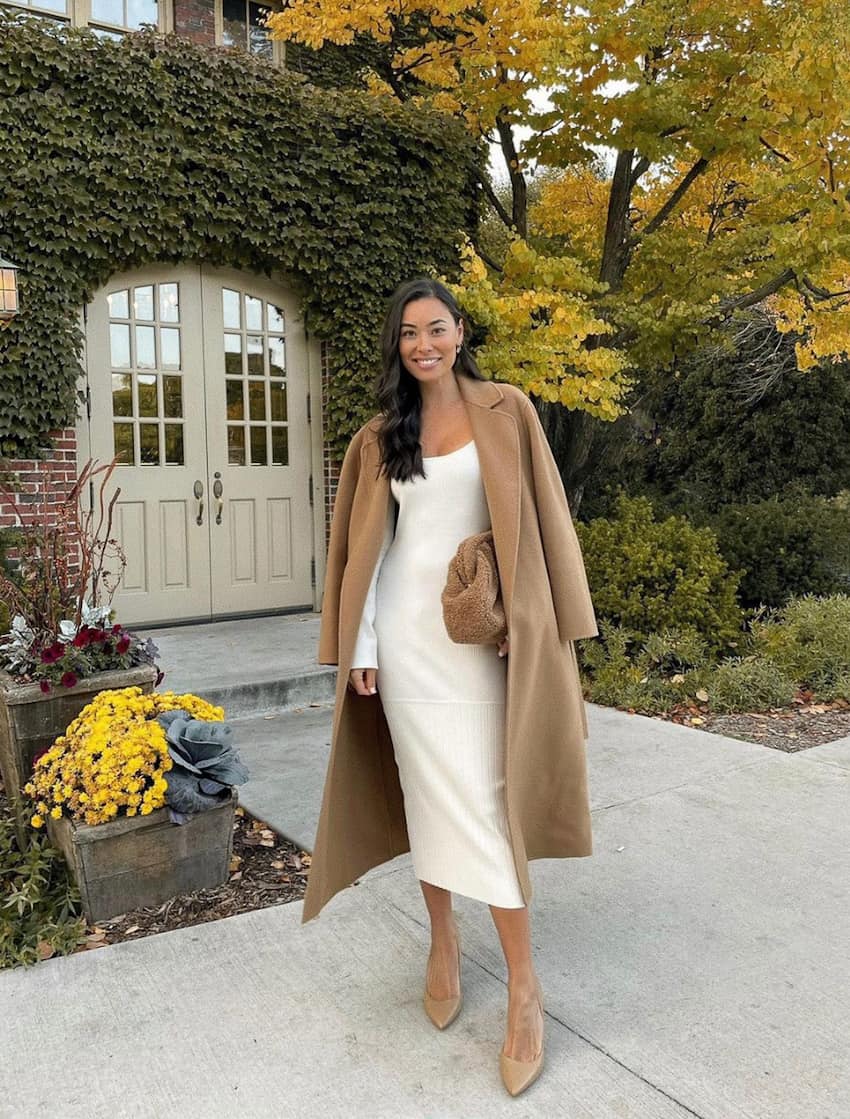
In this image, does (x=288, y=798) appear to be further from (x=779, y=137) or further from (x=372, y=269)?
(x=779, y=137)

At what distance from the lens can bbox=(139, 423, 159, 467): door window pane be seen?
22.8 feet

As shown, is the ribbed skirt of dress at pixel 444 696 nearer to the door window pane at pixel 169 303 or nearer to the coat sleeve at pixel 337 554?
the coat sleeve at pixel 337 554

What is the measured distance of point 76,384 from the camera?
655 centimetres

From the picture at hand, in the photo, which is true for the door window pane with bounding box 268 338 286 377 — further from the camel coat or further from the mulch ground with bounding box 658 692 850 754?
the camel coat

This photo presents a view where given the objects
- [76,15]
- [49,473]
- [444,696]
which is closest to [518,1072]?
[444,696]

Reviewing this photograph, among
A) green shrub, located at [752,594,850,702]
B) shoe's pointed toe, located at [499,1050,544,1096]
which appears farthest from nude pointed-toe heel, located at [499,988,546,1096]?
green shrub, located at [752,594,850,702]

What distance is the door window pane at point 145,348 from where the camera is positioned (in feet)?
22.8

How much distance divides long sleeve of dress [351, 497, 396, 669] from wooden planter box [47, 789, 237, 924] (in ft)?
3.90

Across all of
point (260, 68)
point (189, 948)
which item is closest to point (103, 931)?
point (189, 948)

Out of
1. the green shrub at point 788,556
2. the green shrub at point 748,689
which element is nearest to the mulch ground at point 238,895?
the green shrub at point 748,689

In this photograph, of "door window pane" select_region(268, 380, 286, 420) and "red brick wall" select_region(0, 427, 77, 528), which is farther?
"door window pane" select_region(268, 380, 286, 420)

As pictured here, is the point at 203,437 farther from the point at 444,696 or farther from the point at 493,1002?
the point at 493,1002

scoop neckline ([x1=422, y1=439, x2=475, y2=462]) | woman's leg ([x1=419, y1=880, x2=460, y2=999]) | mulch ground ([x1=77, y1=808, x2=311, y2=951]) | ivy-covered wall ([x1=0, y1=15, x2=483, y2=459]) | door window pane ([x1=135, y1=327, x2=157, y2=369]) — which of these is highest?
ivy-covered wall ([x1=0, y1=15, x2=483, y2=459])

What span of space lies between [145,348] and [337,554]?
5076mm
